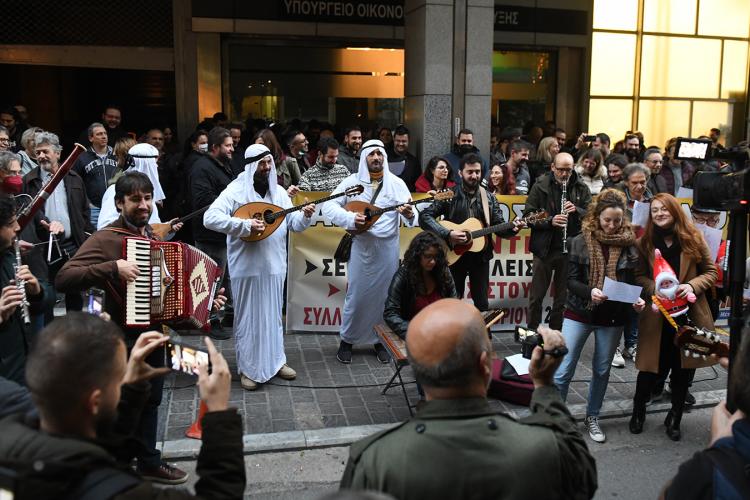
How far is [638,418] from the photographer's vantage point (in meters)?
6.12

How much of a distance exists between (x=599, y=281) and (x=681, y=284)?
2.29 feet

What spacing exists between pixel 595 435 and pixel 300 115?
10682mm

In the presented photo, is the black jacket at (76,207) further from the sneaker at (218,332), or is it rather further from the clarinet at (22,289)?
the clarinet at (22,289)

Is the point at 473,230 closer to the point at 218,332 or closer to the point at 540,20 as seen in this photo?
the point at 218,332

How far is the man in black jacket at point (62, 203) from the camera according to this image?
283 inches

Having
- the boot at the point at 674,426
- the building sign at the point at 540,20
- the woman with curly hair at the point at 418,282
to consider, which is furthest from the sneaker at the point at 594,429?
the building sign at the point at 540,20

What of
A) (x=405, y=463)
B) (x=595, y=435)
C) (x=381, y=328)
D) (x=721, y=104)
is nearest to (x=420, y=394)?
(x=381, y=328)

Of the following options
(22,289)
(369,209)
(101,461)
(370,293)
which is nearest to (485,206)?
(369,209)

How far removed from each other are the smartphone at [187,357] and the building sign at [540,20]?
45.1 ft

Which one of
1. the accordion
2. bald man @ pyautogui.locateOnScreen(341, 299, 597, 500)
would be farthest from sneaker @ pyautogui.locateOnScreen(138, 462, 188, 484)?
bald man @ pyautogui.locateOnScreen(341, 299, 597, 500)

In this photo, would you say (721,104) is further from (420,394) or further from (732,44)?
(420,394)

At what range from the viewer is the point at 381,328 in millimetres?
6668

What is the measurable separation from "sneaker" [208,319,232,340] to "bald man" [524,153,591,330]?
3.40 meters

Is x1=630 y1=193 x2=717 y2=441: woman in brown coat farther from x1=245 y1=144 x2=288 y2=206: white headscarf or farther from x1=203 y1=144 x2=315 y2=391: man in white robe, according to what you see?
x1=245 y1=144 x2=288 y2=206: white headscarf
